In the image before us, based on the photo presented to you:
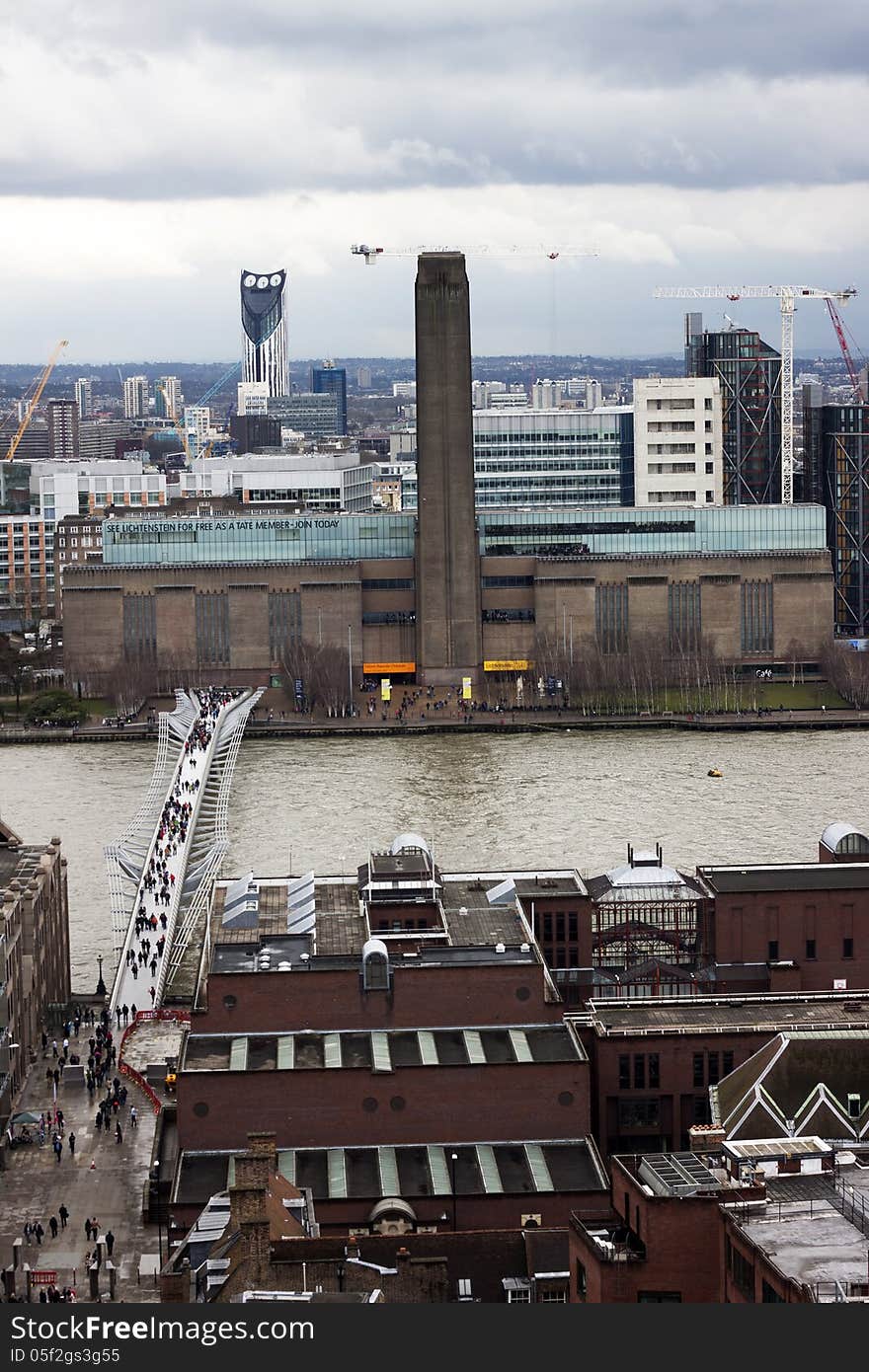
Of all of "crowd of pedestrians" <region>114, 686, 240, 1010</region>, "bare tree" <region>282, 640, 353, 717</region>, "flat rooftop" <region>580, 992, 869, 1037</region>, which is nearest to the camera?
"flat rooftop" <region>580, 992, 869, 1037</region>

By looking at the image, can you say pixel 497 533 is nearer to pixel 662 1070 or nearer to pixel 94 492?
pixel 94 492

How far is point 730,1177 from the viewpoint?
1805cm

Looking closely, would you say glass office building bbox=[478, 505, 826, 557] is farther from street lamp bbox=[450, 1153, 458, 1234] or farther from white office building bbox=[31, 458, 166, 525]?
street lamp bbox=[450, 1153, 458, 1234]

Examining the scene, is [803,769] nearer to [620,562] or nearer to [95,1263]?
[620,562]

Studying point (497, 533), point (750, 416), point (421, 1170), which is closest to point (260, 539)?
point (497, 533)

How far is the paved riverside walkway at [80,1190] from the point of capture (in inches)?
886

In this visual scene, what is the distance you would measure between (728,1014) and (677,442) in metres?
57.0

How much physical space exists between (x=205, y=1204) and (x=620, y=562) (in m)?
50.1

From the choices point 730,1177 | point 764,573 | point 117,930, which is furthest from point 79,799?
point 730,1177

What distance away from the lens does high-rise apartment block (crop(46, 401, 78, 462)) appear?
580ft

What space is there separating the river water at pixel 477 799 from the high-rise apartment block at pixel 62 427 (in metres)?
118

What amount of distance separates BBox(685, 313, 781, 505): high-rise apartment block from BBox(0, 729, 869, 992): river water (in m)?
34.8

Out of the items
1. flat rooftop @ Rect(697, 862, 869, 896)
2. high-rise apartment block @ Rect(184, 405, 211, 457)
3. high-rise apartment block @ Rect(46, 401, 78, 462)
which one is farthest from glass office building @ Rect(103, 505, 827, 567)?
high-rise apartment block @ Rect(46, 401, 78, 462)

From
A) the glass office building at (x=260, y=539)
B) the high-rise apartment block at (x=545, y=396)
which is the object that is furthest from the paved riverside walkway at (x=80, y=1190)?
the high-rise apartment block at (x=545, y=396)
